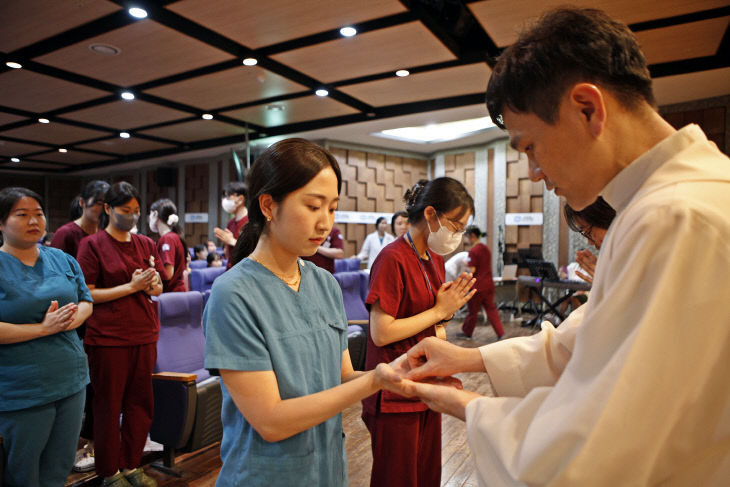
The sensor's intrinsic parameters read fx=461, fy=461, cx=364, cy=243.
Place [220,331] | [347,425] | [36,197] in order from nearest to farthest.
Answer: [220,331] → [36,197] → [347,425]

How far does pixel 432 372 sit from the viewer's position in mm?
1332

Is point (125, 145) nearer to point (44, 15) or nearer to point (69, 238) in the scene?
point (44, 15)

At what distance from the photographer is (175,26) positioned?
4.52 m

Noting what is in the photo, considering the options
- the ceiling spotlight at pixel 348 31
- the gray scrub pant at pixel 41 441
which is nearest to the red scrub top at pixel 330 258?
the ceiling spotlight at pixel 348 31

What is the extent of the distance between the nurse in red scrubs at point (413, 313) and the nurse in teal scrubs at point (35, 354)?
1570 millimetres

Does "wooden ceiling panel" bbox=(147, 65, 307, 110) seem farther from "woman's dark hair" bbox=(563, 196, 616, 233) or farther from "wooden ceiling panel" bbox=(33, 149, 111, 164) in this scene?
"wooden ceiling panel" bbox=(33, 149, 111, 164)

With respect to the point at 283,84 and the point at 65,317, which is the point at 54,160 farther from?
the point at 65,317

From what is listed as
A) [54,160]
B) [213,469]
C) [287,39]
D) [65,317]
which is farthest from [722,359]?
[54,160]

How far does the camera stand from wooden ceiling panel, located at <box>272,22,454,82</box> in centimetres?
476

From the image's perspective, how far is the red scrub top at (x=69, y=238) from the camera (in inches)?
132

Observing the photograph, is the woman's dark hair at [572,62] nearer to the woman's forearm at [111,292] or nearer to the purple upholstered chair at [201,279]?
the woman's forearm at [111,292]

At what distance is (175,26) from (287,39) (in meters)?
1.11

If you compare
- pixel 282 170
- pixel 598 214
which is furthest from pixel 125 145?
pixel 598 214

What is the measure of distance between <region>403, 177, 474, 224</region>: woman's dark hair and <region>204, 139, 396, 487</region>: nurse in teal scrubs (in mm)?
862
